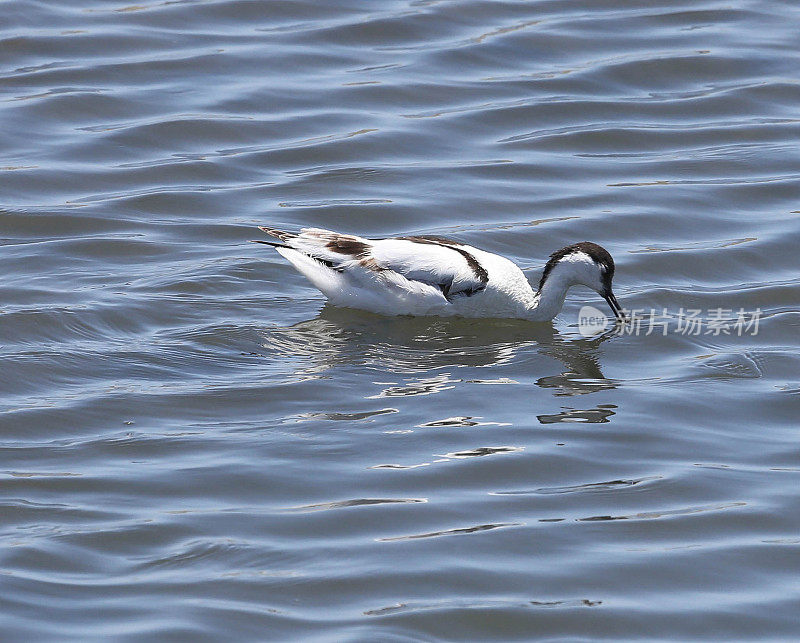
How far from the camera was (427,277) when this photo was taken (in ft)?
31.0

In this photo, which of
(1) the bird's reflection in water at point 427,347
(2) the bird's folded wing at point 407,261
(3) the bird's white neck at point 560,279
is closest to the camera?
(1) the bird's reflection in water at point 427,347

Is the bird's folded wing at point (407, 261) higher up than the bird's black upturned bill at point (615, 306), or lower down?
higher up

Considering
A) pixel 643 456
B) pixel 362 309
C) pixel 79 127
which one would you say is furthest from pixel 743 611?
pixel 79 127

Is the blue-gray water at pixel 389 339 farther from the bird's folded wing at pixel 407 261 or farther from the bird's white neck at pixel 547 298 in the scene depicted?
the bird's folded wing at pixel 407 261

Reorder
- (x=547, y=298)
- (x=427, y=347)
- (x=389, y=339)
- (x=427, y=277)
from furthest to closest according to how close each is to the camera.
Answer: (x=547, y=298) < (x=427, y=277) < (x=389, y=339) < (x=427, y=347)

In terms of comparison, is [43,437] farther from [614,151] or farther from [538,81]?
[538,81]

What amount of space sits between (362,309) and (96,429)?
2622 mm

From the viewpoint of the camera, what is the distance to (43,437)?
7422mm

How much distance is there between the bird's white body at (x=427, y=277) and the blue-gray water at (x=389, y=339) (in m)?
0.17

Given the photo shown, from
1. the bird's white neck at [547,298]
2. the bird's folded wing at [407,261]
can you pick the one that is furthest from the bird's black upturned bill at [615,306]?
the bird's folded wing at [407,261]

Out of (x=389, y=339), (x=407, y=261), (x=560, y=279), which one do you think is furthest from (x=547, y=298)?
(x=389, y=339)

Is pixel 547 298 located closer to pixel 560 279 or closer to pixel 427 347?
pixel 560 279

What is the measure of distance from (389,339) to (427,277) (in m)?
0.48

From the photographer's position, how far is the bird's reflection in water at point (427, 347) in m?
8.58
